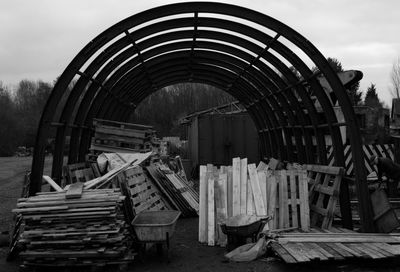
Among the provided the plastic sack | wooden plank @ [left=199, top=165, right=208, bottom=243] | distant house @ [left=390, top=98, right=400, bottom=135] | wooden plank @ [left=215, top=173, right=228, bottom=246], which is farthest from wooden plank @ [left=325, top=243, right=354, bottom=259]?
distant house @ [left=390, top=98, right=400, bottom=135]

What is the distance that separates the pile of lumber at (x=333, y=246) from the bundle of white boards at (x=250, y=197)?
102 cm

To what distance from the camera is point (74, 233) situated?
6715 mm

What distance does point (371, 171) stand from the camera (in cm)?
1814

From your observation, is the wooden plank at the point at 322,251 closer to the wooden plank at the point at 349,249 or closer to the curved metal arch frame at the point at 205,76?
the wooden plank at the point at 349,249

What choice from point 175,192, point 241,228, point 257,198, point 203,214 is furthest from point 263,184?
point 175,192

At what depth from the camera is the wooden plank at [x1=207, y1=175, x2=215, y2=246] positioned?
8.45 metres

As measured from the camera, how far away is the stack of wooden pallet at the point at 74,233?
6.71 meters

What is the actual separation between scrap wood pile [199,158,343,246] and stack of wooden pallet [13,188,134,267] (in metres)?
2.23

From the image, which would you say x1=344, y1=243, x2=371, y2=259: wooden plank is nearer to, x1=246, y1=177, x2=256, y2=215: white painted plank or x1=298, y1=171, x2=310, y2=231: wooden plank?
x1=298, y1=171, x2=310, y2=231: wooden plank

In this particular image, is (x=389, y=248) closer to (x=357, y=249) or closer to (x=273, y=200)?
(x=357, y=249)

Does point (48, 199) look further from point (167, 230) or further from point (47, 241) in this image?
point (167, 230)

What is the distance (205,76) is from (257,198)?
7409mm

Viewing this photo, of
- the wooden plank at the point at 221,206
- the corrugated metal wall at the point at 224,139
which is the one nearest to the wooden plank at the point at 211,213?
the wooden plank at the point at 221,206

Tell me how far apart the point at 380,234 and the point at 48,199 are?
5936 millimetres
